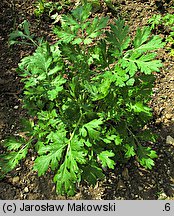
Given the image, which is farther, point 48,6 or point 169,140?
point 48,6

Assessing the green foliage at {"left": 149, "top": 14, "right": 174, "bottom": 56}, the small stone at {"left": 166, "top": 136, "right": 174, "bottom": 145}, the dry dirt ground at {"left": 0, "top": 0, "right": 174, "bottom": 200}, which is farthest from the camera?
the green foliage at {"left": 149, "top": 14, "right": 174, "bottom": 56}

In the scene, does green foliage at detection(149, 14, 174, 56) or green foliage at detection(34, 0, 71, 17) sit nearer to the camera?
green foliage at detection(149, 14, 174, 56)

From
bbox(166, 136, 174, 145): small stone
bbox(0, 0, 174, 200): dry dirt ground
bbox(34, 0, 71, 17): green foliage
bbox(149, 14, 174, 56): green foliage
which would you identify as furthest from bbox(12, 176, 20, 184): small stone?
bbox(149, 14, 174, 56): green foliage

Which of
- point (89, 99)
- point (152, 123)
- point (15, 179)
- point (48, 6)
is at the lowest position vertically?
point (15, 179)

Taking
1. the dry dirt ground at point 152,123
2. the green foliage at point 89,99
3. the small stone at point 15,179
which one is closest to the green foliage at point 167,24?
the dry dirt ground at point 152,123

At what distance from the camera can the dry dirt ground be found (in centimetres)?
296

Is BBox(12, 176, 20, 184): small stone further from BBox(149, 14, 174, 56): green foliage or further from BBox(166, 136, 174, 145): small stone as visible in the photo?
BBox(149, 14, 174, 56): green foliage

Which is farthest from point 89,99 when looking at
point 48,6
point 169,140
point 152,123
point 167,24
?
point 48,6

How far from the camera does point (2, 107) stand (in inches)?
Result: 133

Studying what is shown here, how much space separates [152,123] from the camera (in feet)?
10.6

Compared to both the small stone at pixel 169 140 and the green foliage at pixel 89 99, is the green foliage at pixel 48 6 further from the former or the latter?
the small stone at pixel 169 140

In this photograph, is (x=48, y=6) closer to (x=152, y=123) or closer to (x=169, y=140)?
(x=152, y=123)

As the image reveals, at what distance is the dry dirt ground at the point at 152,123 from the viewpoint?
296 centimetres

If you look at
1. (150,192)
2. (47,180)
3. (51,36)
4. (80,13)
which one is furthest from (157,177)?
(51,36)
